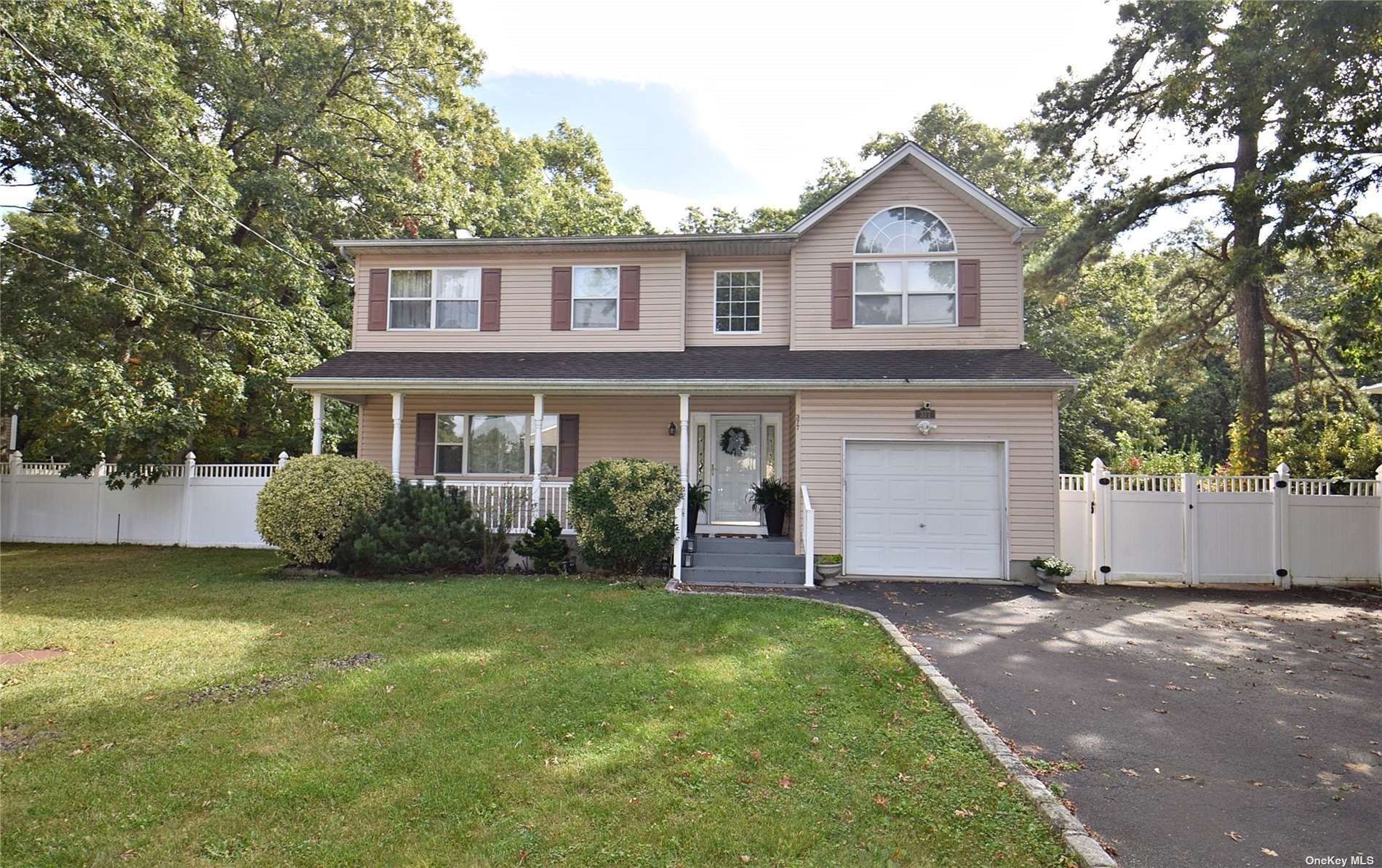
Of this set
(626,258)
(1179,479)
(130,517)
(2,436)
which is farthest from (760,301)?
(2,436)

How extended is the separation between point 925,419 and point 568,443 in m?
6.65

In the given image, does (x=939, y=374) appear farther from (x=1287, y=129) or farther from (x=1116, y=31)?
(x=1116, y=31)

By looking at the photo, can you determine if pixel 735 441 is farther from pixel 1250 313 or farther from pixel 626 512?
pixel 1250 313

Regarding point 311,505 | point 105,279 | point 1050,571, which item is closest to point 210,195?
point 105,279

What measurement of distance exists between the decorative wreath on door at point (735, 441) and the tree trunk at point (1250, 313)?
948 centimetres

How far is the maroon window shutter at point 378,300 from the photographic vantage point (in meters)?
13.5

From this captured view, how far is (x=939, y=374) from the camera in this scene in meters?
Result: 10.9

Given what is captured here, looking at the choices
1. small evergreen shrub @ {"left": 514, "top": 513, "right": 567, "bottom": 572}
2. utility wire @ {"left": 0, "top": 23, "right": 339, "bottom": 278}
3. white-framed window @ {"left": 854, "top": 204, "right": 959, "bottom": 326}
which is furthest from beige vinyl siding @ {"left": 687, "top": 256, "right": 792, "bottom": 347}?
utility wire @ {"left": 0, "top": 23, "right": 339, "bottom": 278}

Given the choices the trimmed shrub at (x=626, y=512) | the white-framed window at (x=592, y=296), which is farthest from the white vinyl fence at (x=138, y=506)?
the trimmed shrub at (x=626, y=512)

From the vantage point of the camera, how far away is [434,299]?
44.2 feet

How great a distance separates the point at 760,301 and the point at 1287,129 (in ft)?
30.3

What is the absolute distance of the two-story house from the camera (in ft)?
36.2

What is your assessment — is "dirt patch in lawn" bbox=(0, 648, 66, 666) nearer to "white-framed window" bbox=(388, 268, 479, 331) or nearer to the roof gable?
"white-framed window" bbox=(388, 268, 479, 331)

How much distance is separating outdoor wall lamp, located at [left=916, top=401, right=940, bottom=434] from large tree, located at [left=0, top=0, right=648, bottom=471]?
14.4m
